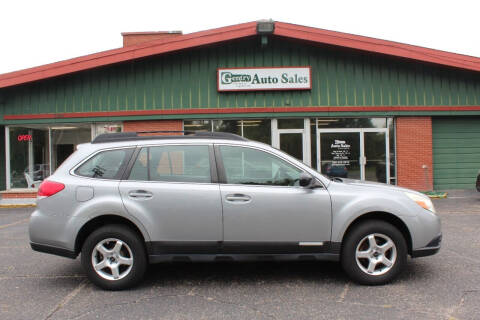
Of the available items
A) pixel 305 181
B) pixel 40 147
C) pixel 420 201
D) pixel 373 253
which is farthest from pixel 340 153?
pixel 40 147

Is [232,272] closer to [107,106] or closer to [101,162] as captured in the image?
[101,162]

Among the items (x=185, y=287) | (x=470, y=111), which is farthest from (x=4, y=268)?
(x=470, y=111)

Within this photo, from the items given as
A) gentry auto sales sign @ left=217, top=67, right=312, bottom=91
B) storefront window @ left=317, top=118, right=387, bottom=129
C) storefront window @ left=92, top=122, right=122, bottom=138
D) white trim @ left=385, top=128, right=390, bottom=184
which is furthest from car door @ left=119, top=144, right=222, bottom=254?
white trim @ left=385, top=128, right=390, bottom=184

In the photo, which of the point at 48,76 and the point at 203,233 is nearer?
the point at 203,233

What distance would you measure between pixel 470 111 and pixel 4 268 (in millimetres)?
13282

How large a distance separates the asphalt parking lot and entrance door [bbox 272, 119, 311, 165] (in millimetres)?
6957

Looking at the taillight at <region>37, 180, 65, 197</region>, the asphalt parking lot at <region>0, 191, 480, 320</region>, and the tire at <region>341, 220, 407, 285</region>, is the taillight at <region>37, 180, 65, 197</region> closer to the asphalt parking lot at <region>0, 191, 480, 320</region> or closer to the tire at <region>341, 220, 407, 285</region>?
the asphalt parking lot at <region>0, 191, 480, 320</region>

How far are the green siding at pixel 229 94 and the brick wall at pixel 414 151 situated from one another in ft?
2.17

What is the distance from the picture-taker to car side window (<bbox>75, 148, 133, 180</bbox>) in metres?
4.18

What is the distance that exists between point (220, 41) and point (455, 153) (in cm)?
866

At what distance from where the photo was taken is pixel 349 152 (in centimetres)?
1211

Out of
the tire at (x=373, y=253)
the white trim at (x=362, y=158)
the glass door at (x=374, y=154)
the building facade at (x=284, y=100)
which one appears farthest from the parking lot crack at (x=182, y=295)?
the glass door at (x=374, y=154)

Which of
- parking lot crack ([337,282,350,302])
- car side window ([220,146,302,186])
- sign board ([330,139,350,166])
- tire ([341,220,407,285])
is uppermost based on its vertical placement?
sign board ([330,139,350,166])

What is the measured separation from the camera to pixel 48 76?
1148 centimetres
